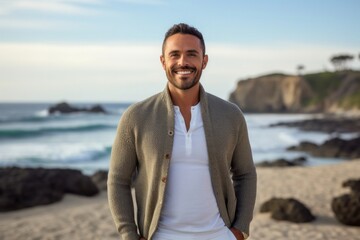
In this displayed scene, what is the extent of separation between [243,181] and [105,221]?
5.35m

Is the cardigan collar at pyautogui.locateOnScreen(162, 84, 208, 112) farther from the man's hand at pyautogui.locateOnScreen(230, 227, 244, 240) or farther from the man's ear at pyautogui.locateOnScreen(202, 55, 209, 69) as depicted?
the man's hand at pyautogui.locateOnScreen(230, 227, 244, 240)

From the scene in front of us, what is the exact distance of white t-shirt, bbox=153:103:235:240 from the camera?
2.28m

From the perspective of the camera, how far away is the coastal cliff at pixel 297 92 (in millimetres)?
65875

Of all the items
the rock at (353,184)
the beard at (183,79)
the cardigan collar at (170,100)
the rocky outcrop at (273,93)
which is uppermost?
the beard at (183,79)

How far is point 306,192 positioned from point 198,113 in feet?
26.8

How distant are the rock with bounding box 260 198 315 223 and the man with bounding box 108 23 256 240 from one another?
5140 millimetres

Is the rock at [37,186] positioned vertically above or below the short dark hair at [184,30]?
below

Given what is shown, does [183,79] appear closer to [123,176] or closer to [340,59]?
[123,176]

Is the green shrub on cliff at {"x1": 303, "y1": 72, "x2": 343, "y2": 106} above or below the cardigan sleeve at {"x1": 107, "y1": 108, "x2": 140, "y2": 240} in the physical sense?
below

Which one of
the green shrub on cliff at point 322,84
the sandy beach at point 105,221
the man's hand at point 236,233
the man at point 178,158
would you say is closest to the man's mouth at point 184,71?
the man at point 178,158

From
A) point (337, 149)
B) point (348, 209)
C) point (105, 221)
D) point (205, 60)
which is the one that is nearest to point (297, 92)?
point (337, 149)

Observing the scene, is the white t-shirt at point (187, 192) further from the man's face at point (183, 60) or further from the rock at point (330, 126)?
the rock at point (330, 126)

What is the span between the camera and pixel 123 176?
92.6 inches

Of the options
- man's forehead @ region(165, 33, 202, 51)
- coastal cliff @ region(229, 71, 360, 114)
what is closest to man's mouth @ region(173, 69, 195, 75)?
man's forehead @ region(165, 33, 202, 51)
